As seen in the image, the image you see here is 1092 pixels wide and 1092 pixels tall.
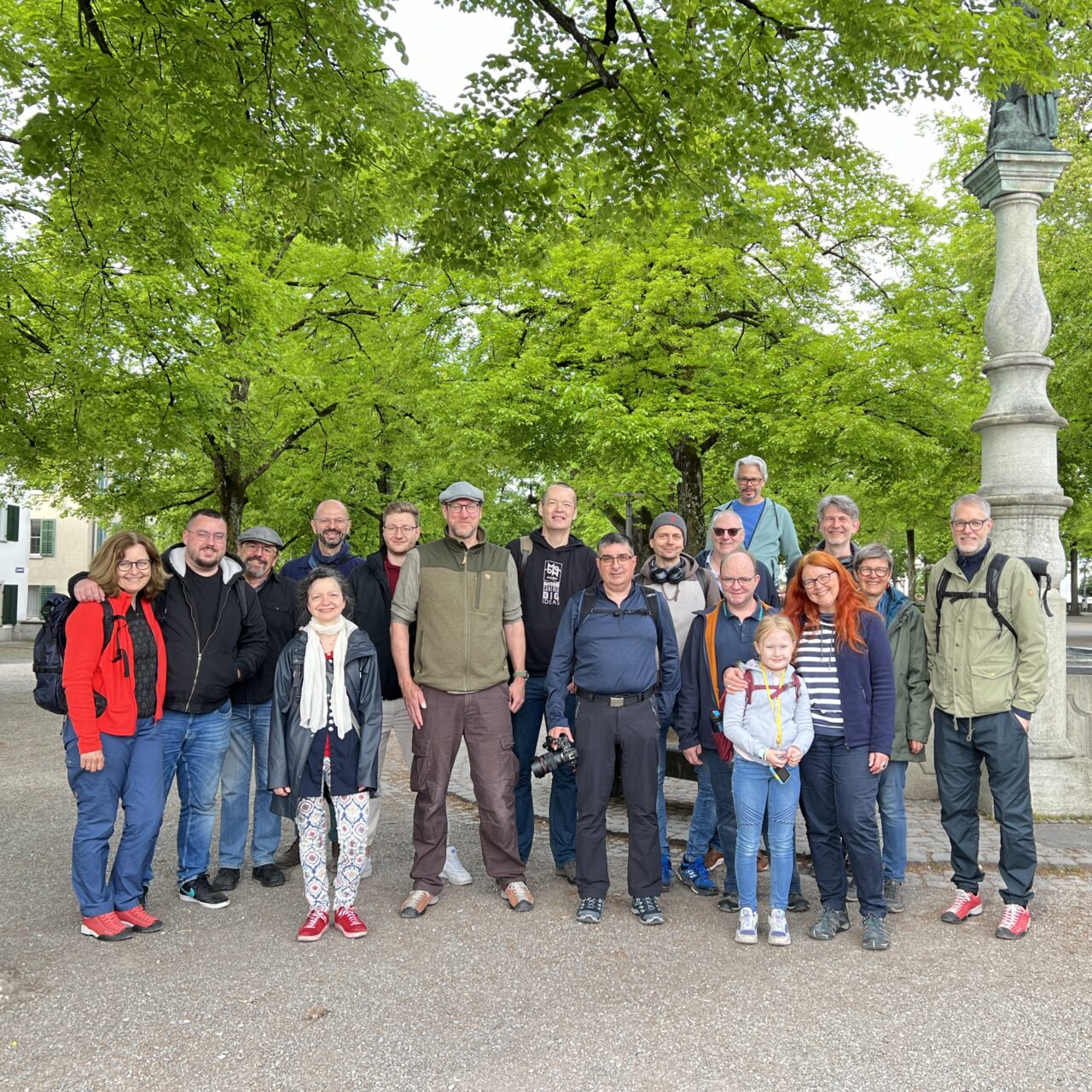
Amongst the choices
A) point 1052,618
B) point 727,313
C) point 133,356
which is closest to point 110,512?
point 133,356

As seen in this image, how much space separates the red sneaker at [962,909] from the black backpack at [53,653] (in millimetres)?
4195

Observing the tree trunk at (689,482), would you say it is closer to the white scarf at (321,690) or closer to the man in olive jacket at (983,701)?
the man in olive jacket at (983,701)

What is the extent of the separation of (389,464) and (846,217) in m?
9.67

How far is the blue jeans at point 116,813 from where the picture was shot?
4.54 meters

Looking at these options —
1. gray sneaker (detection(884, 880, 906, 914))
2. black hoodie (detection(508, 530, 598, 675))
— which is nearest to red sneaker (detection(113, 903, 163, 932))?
black hoodie (detection(508, 530, 598, 675))

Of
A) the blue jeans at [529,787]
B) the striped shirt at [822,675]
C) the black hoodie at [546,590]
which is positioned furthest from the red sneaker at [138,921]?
the striped shirt at [822,675]

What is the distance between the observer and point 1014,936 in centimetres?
441

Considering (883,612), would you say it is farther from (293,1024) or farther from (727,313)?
(727,313)

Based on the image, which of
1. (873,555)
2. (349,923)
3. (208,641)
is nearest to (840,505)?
(873,555)

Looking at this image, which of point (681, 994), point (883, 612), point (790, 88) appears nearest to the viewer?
point (681, 994)

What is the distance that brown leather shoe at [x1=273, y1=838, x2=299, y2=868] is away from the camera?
18.4 feet

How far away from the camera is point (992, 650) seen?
475 cm

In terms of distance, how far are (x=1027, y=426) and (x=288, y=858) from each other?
18.5 ft

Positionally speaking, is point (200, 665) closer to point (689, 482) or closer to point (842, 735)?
point (842, 735)
